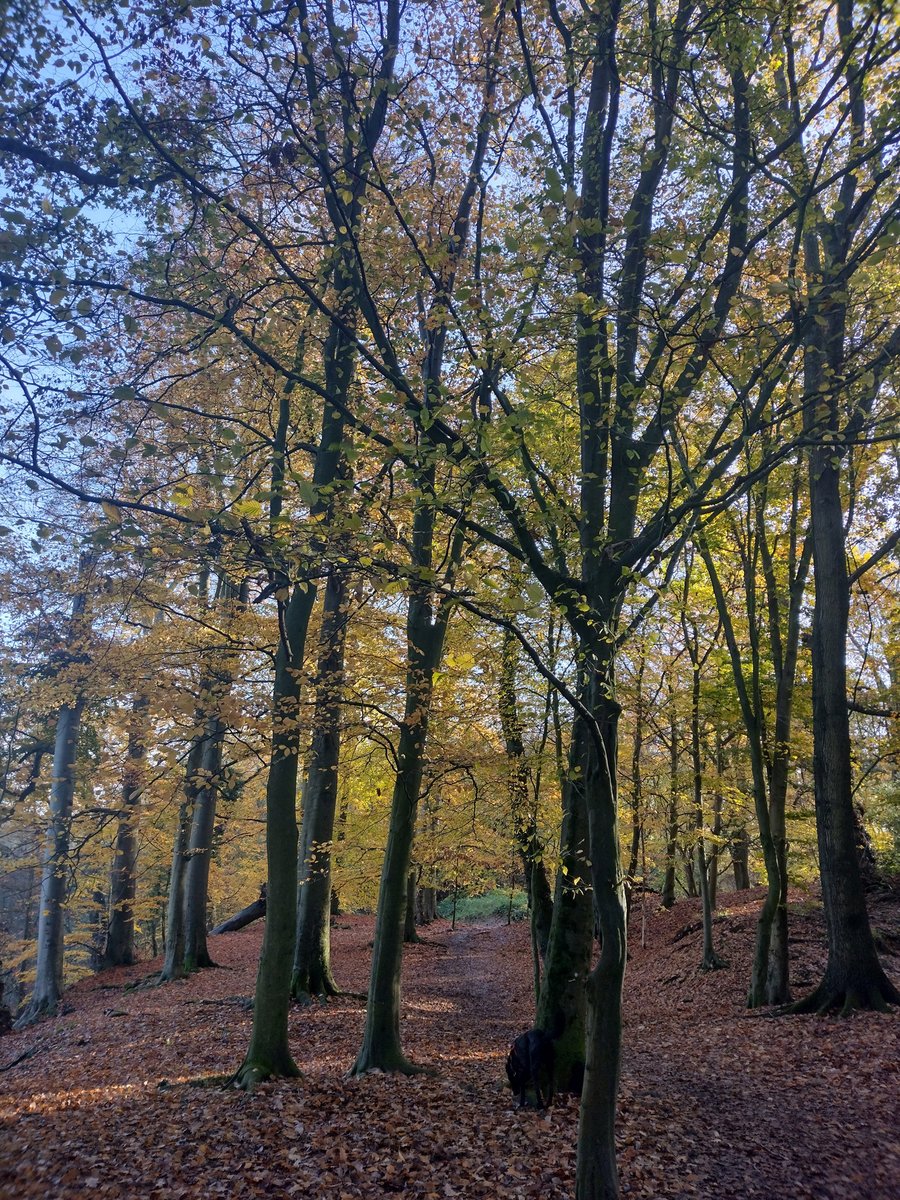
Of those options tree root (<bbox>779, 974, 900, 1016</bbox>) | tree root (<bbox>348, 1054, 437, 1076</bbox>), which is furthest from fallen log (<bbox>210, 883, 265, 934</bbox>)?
tree root (<bbox>779, 974, 900, 1016</bbox>)

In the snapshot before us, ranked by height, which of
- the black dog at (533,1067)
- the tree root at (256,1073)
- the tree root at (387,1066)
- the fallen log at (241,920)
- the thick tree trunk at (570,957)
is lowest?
the fallen log at (241,920)

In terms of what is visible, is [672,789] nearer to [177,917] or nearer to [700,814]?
[700,814]

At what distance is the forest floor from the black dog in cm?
21

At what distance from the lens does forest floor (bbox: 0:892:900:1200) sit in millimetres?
4852

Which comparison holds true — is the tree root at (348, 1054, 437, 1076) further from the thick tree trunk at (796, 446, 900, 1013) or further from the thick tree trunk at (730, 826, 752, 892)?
the thick tree trunk at (730, 826, 752, 892)

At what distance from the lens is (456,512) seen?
15.1 ft

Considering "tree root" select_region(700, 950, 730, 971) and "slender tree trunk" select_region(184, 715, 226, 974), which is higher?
"slender tree trunk" select_region(184, 715, 226, 974)

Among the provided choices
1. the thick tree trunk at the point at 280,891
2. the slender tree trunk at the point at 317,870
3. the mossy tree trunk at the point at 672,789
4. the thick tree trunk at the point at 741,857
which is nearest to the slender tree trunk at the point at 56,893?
the slender tree trunk at the point at 317,870

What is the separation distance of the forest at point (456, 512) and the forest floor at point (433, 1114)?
0.07 metres

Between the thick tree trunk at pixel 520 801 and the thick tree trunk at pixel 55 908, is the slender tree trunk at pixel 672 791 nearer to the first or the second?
the thick tree trunk at pixel 520 801

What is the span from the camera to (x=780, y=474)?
33.2 ft

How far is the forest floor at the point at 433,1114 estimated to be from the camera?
4852 mm

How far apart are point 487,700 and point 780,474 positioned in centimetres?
543

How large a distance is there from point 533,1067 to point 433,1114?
100 centimetres
